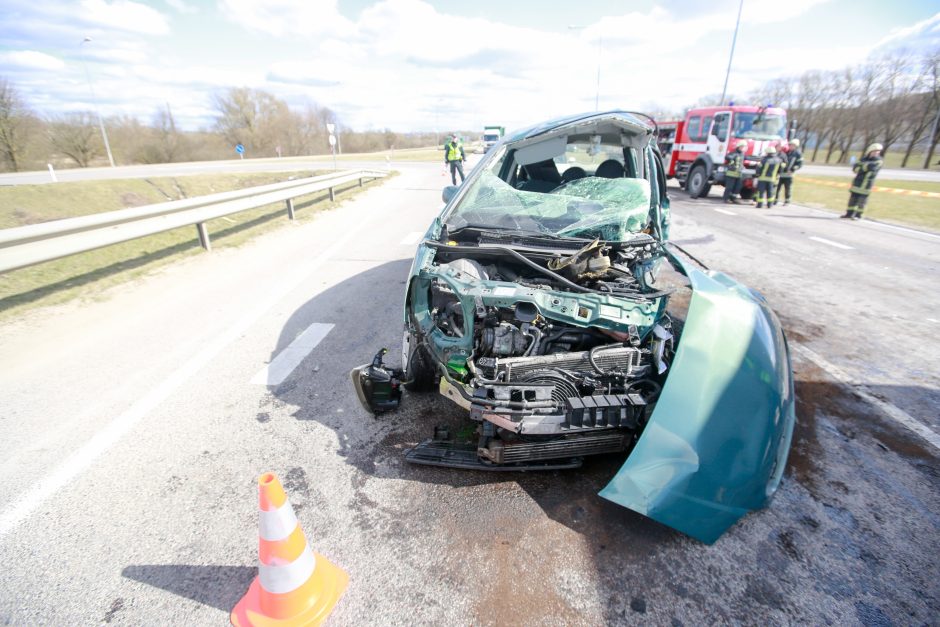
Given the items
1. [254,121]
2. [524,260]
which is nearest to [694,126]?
[524,260]

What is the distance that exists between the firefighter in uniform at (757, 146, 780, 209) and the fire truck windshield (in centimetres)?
67

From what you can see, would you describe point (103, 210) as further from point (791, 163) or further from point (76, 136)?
point (76, 136)

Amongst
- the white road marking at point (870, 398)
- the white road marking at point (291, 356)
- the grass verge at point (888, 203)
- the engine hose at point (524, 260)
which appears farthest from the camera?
the grass verge at point (888, 203)

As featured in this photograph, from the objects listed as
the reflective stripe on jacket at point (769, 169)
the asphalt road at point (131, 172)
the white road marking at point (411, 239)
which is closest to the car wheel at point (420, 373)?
the white road marking at point (411, 239)

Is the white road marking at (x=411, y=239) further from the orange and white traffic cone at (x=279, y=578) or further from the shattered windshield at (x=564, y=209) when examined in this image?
the orange and white traffic cone at (x=279, y=578)

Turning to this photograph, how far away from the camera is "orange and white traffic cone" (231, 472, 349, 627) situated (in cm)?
176

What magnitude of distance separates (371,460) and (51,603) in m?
1.48

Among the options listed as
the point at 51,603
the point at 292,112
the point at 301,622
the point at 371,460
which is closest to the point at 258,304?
the point at 371,460

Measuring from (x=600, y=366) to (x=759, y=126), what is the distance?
14.6 metres

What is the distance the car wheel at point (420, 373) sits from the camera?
10.1 feet

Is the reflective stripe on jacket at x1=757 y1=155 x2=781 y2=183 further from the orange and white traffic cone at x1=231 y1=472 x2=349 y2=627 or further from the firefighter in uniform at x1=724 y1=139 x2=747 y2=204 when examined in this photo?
the orange and white traffic cone at x1=231 y1=472 x2=349 y2=627

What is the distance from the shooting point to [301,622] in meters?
1.75

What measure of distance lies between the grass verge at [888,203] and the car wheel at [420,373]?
1280cm

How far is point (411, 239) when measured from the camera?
27.6 feet
